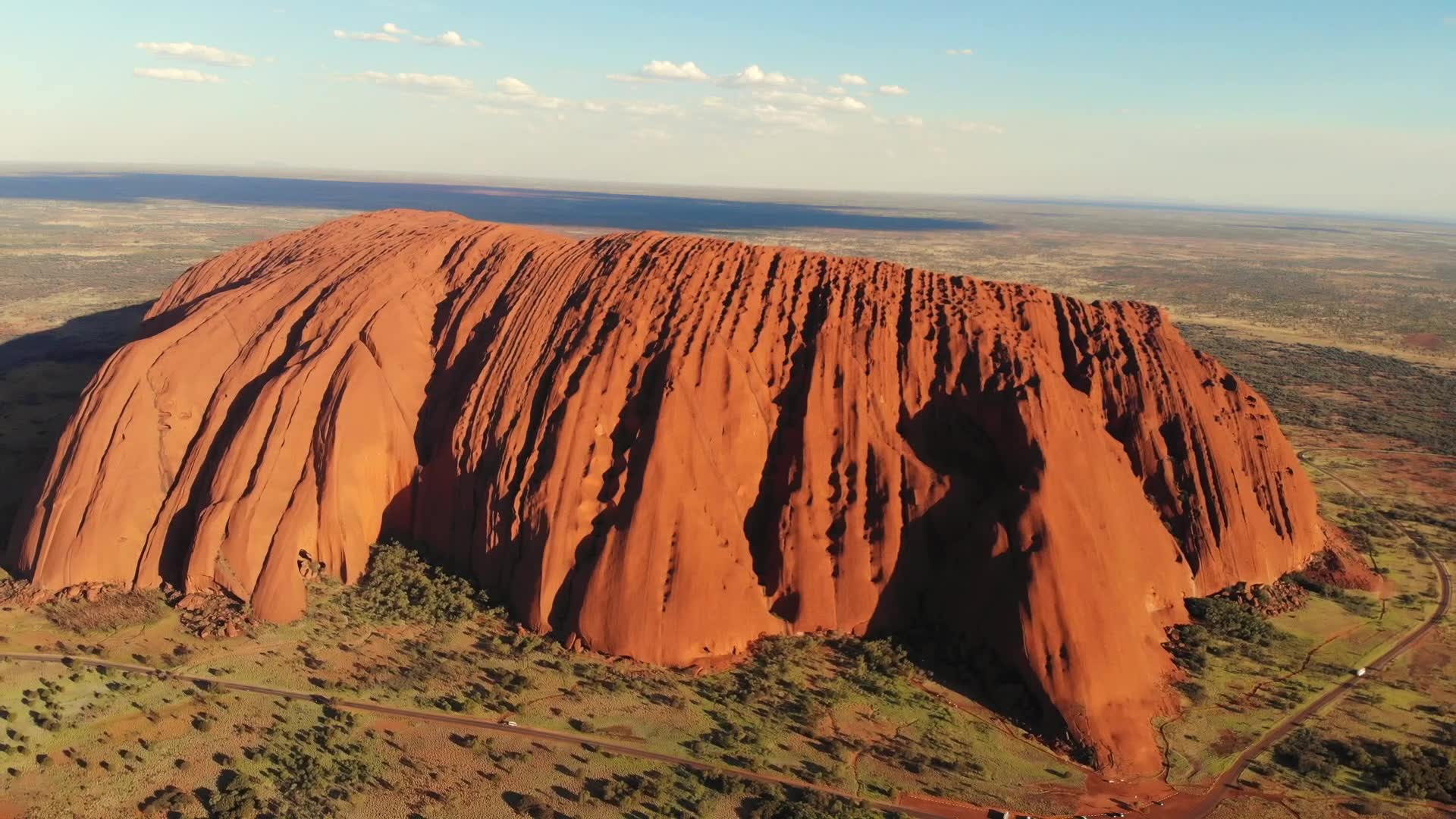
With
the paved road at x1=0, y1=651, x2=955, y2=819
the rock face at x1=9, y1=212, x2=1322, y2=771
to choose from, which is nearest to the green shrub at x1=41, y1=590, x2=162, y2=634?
the rock face at x1=9, y1=212, x2=1322, y2=771

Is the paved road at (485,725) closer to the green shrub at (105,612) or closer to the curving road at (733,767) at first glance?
the curving road at (733,767)

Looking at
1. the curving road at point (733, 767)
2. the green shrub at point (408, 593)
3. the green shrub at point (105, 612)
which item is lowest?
the curving road at point (733, 767)

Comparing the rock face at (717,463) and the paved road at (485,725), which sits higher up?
the rock face at (717,463)

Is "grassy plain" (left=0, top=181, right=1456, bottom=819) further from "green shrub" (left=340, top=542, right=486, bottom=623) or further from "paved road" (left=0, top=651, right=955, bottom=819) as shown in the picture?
"green shrub" (left=340, top=542, right=486, bottom=623)

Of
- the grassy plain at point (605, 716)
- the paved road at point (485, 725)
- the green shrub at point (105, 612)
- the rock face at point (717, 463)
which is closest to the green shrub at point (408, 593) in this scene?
the grassy plain at point (605, 716)

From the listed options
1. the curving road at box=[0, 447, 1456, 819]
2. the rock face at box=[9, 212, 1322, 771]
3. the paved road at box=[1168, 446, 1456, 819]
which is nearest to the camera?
the curving road at box=[0, 447, 1456, 819]

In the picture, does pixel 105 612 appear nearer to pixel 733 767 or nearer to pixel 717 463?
pixel 717 463

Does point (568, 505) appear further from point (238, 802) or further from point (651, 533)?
point (238, 802)

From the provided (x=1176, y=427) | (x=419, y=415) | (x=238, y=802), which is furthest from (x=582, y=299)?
(x=1176, y=427)
